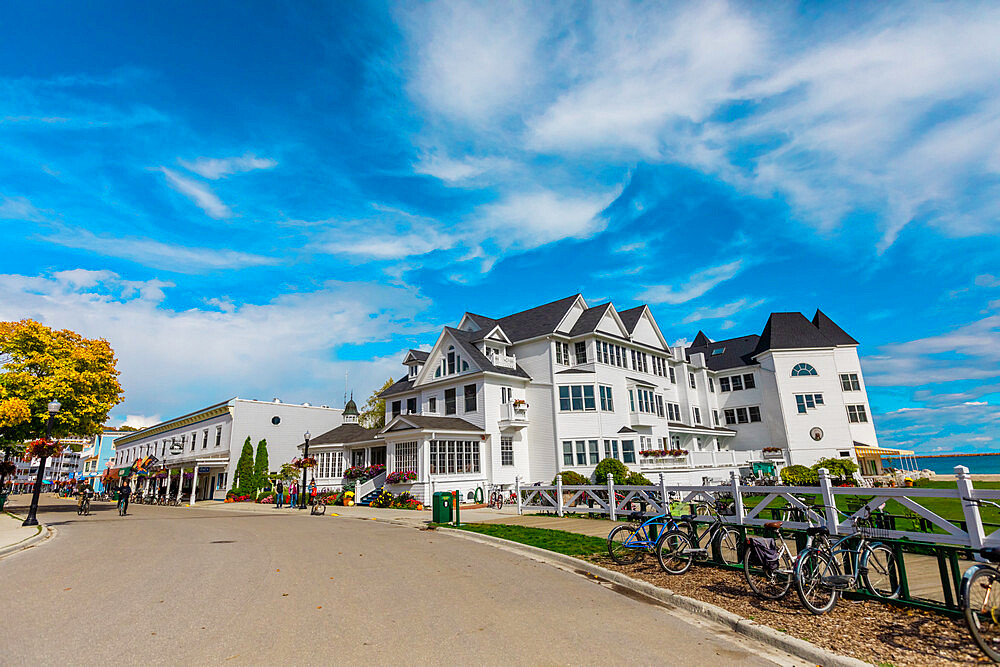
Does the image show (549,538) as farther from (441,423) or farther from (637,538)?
(441,423)

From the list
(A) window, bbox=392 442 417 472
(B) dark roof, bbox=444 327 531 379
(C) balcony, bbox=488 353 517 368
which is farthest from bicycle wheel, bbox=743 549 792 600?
(C) balcony, bbox=488 353 517 368

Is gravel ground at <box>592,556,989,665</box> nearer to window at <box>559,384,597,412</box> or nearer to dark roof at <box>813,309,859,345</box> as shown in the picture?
window at <box>559,384,597,412</box>

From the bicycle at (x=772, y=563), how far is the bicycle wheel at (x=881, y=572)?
1.68 feet

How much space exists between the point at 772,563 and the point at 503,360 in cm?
2782

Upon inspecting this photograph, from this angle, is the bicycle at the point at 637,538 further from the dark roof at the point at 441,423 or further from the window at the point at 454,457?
the window at the point at 454,457

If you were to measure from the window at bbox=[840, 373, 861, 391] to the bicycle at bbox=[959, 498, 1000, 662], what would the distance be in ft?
141

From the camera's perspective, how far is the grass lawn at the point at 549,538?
1247 centimetres

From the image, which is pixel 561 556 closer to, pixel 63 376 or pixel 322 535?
pixel 322 535

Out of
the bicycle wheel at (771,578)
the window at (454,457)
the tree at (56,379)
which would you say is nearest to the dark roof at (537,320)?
the window at (454,457)

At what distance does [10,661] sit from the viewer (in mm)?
5375

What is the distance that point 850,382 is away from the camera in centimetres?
4334

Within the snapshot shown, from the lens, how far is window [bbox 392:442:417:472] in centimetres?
3012

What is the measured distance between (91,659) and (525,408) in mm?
29080

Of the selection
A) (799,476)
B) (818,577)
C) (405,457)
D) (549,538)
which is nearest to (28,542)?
(549,538)
